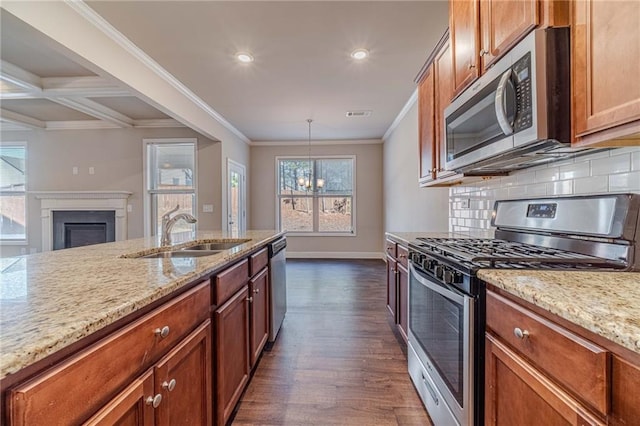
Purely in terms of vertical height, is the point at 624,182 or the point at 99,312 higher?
the point at 624,182

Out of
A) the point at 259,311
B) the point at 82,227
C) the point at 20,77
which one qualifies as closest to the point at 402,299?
the point at 259,311

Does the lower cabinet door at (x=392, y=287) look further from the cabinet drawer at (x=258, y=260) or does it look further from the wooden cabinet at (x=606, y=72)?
the wooden cabinet at (x=606, y=72)

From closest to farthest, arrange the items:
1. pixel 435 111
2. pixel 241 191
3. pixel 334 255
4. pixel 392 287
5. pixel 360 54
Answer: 1. pixel 435 111
2. pixel 392 287
3. pixel 360 54
4. pixel 241 191
5. pixel 334 255

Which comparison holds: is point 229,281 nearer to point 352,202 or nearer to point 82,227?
point 82,227

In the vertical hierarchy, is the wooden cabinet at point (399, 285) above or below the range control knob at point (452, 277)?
below

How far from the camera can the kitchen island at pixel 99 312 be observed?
579 millimetres

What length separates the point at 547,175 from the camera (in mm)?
1665

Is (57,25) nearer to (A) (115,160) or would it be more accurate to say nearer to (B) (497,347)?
(B) (497,347)

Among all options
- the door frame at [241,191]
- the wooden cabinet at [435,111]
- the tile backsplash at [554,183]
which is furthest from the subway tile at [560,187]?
the door frame at [241,191]

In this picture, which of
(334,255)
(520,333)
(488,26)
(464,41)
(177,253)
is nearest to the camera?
(520,333)

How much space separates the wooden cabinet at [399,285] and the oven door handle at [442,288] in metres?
0.33

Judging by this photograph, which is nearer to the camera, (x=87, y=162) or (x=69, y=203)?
(x=69, y=203)

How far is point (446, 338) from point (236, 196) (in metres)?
5.35

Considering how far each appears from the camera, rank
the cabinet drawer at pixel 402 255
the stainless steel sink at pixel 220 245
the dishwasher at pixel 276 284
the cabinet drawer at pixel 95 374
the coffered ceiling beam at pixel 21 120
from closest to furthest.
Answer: the cabinet drawer at pixel 95 374 → the cabinet drawer at pixel 402 255 → the stainless steel sink at pixel 220 245 → the dishwasher at pixel 276 284 → the coffered ceiling beam at pixel 21 120
